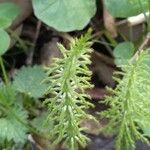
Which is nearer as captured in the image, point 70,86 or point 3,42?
point 70,86

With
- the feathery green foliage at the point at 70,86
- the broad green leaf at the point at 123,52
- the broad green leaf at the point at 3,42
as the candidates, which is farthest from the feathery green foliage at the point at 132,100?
the broad green leaf at the point at 3,42

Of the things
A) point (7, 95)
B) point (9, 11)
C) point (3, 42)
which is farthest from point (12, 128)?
point (9, 11)

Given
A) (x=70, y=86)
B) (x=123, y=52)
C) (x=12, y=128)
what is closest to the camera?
(x=70, y=86)

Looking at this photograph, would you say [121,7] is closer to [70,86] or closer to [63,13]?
[63,13]

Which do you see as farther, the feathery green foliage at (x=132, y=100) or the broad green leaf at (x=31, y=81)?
the broad green leaf at (x=31, y=81)

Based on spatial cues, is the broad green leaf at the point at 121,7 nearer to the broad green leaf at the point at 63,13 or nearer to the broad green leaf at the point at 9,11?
the broad green leaf at the point at 63,13

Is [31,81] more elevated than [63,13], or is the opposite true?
[63,13]
